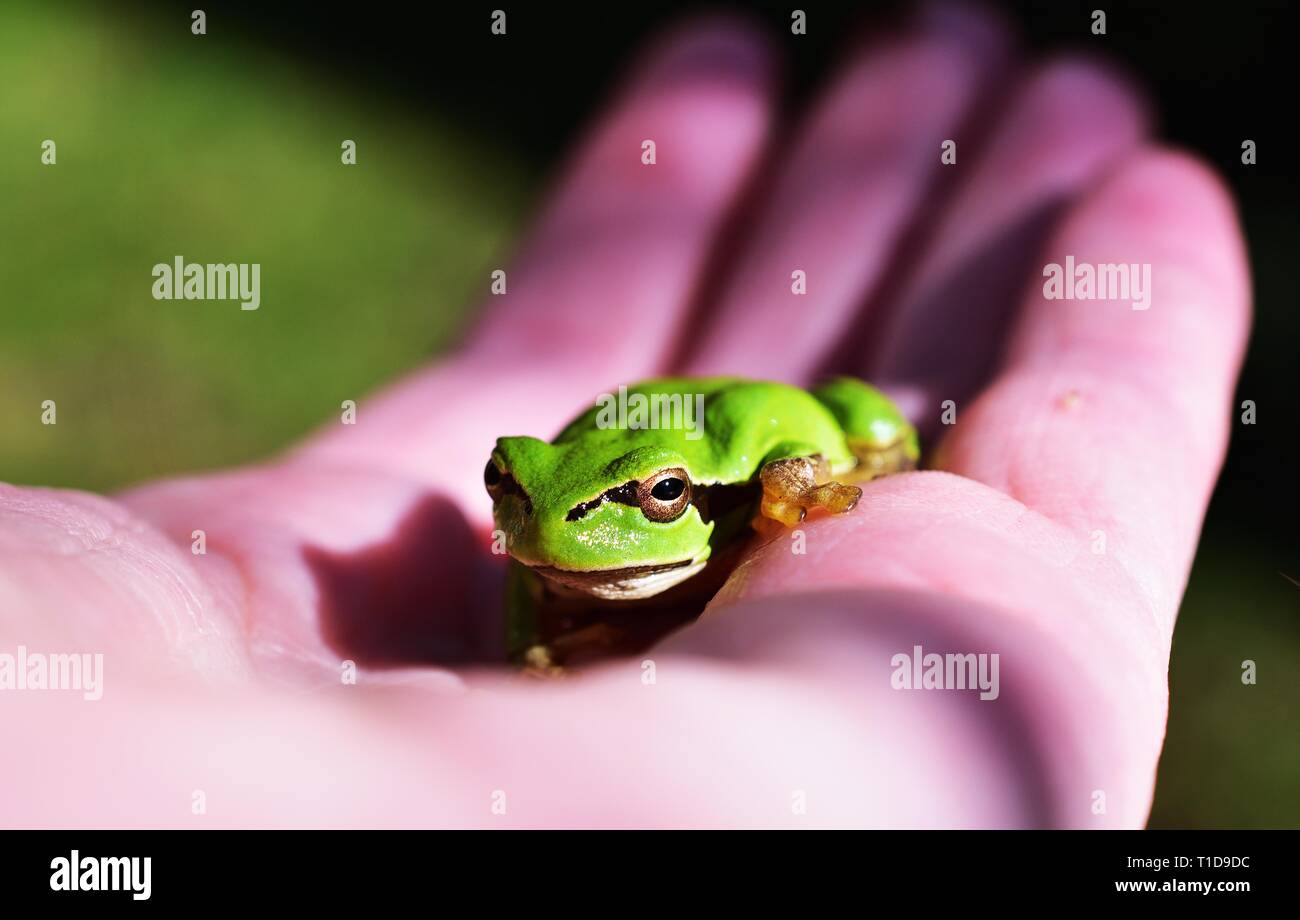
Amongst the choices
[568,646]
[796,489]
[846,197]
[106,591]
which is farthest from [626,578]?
[846,197]

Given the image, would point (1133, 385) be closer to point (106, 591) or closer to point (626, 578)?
point (626, 578)

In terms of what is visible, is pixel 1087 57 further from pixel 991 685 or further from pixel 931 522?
pixel 991 685

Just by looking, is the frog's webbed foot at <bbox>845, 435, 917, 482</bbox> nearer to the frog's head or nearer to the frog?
the frog

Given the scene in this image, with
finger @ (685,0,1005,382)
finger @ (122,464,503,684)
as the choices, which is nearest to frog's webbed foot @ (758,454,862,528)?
finger @ (122,464,503,684)

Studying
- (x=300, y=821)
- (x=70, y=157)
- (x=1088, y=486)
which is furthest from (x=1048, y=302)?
(x=70, y=157)

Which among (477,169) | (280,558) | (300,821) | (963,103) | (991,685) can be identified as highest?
(477,169)

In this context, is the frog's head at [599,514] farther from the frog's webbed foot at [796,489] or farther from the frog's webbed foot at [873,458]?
the frog's webbed foot at [873,458]

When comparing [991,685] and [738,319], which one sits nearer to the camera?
[991,685]
